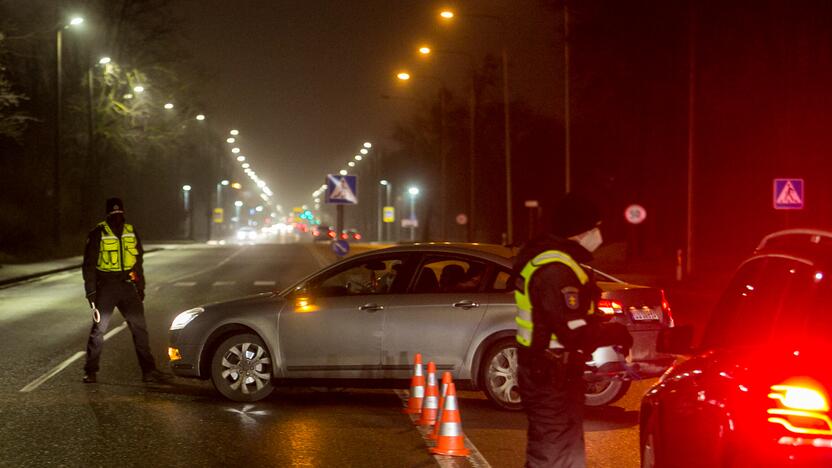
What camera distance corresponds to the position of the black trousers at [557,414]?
5613 millimetres

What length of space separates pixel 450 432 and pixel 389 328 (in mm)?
2446

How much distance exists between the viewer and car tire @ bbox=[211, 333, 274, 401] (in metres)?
11.2

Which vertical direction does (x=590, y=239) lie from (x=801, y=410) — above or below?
above

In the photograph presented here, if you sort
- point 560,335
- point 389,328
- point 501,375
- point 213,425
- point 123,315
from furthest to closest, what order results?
point 123,315 → point 389,328 → point 501,375 → point 213,425 → point 560,335

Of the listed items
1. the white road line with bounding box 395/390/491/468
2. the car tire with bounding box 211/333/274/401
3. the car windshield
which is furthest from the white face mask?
the car tire with bounding box 211/333/274/401

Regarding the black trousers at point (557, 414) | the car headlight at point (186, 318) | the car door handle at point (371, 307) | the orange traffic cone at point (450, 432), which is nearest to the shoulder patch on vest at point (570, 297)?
the black trousers at point (557, 414)

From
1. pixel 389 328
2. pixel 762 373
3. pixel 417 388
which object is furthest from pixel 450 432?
pixel 762 373

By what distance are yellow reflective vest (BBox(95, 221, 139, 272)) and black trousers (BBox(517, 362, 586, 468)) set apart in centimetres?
773

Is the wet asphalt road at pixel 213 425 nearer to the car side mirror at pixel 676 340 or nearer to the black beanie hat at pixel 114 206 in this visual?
the black beanie hat at pixel 114 206

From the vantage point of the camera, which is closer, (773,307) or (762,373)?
(762,373)

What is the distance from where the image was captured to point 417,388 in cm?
1030

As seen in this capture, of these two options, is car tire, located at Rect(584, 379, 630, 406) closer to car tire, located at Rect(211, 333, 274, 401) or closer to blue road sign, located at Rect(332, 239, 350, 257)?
car tire, located at Rect(211, 333, 274, 401)

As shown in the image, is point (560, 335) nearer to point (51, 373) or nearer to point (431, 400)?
point (431, 400)

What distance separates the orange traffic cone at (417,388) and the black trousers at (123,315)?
335cm
